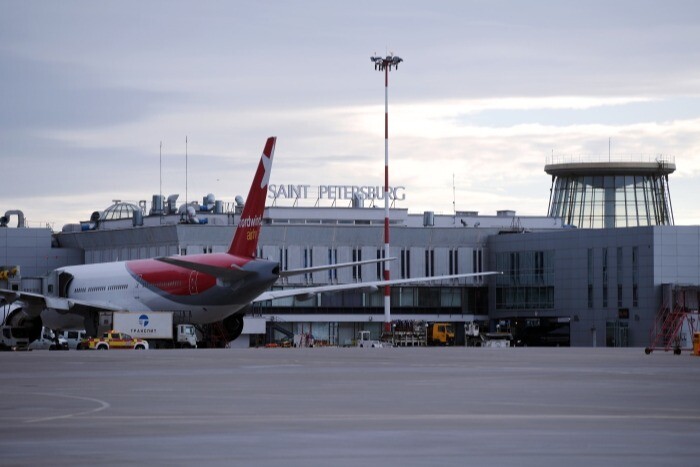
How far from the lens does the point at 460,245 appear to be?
16662 centimetres

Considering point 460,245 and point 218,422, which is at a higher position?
point 460,245

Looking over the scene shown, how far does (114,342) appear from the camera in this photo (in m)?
98.6

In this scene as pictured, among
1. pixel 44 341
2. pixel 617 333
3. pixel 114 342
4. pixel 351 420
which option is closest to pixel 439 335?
pixel 617 333

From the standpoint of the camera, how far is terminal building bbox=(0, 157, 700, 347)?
14550 cm

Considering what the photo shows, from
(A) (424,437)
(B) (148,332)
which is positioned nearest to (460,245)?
(B) (148,332)

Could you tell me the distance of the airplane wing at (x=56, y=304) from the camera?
101812 millimetres

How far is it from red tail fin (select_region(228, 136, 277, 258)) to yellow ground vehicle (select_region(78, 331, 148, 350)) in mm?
8871

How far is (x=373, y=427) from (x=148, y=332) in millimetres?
79062

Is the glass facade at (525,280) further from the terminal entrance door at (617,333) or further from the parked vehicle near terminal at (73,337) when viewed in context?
the parked vehicle near terminal at (73,337)

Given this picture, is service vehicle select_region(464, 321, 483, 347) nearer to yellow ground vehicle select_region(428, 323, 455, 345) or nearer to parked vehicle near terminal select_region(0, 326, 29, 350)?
yellow ground vehicle select_region(428, 323, 455, 345)

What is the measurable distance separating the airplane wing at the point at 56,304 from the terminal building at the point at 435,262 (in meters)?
48.2

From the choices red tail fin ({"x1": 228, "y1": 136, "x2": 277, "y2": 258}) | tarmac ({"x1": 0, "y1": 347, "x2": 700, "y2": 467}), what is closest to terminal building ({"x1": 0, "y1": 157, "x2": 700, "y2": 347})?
red tail fin ({"x1": 228, "y1": 136, "x2": 277, "y2": 258})

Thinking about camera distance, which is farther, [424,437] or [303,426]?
[303,426]

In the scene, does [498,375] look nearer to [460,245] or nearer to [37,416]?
[37,416]
